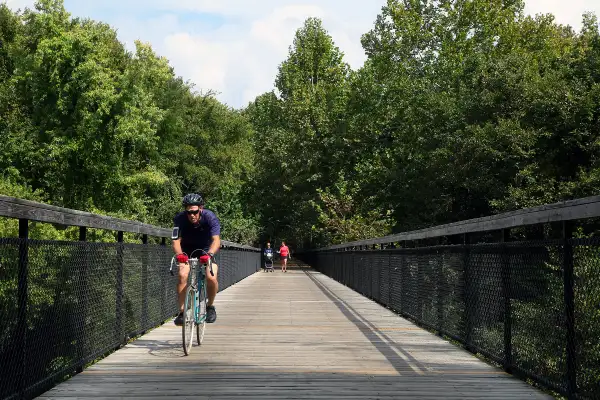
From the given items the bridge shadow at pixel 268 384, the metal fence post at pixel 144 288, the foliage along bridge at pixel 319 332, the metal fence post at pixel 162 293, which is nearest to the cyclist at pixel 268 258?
the metal fence post at pixel 162 293

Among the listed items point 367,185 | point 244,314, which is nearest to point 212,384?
point 244,314

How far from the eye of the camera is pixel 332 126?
6131 cm

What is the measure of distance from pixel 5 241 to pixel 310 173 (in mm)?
55538

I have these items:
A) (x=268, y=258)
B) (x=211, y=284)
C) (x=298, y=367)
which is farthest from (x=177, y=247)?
(x=268, y=258)

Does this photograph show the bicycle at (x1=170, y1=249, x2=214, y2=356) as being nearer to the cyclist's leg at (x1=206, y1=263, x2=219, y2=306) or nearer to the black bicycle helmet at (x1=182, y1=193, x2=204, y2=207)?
the cyclist's leg at (x1=206, y1=263, x2=219, y2=306)

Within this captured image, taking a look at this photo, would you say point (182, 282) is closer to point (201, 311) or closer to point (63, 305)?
point (201, 311)

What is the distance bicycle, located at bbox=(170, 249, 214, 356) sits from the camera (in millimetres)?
9141

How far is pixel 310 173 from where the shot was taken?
200 feet

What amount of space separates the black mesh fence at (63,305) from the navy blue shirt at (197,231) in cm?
60

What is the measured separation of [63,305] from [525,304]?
3597 millimetres

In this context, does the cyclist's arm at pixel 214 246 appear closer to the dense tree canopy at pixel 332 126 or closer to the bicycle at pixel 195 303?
the bicycle at pixel 195 303

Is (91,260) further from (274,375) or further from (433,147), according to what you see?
(433,147)

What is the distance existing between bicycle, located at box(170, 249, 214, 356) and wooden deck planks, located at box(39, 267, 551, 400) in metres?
0.18

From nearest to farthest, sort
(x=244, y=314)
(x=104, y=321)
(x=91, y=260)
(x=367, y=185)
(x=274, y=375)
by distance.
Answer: (x=274, y=375)
(x=91, y=260)
(x=104, y=321)
(x=244, y=314)
(x=367, y=185)
